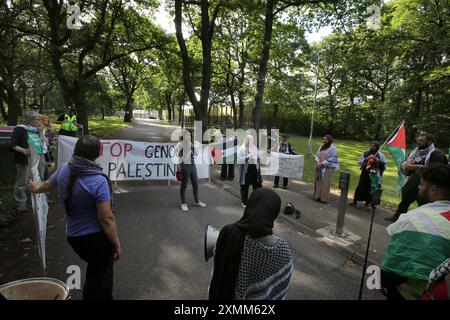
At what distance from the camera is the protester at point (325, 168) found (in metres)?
8.27

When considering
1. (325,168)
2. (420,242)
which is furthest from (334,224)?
(420,242)

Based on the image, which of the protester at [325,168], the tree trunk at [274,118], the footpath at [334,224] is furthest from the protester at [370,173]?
the tree trunk at [274,118]

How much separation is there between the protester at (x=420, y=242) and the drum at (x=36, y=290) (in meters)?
2.68

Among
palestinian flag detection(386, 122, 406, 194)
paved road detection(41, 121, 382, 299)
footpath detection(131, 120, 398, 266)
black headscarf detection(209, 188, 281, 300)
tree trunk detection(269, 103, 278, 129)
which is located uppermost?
tree trunk detection(269, 103, 278, 129)

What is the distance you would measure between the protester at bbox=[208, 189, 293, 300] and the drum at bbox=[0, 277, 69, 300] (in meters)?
1.41

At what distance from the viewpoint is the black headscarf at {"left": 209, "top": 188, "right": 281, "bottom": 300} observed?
2018 millimetres

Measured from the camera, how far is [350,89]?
39.6 meters

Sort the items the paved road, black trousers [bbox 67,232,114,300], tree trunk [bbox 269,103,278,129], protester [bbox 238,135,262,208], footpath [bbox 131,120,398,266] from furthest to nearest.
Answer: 1. tree trunk [bbox 269,103,278,129]
2. protester [bbox 238,135,262,208]
3. footpath [bbox 131,120,398,266]
4. the paved road
5. black trousers [bbox 67,232,114,300]

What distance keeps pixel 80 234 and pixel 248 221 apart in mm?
1716

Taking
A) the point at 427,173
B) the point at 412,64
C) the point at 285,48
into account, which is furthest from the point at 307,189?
the point at 412,64

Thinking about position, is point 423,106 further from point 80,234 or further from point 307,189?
point 80,234

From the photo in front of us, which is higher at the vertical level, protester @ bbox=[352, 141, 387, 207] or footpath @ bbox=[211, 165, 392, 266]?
protester @ bbox=[352, 141, 387, 207]

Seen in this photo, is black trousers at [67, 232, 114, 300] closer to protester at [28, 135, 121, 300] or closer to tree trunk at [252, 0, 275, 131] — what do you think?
protester at [28, 135, 121, 300]

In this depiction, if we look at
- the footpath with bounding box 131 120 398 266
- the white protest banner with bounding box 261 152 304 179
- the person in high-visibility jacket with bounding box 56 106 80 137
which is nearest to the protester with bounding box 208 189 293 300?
the footpath with bounding box 131 120 398 266
